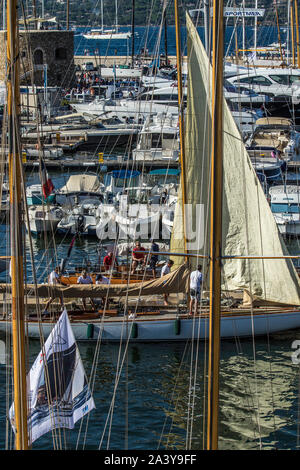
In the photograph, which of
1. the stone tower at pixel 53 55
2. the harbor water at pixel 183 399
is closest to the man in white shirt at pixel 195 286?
the harbor water at pixel 183 399

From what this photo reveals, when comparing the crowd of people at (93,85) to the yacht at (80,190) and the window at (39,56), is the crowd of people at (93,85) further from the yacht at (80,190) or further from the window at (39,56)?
the yacht at (80,190)

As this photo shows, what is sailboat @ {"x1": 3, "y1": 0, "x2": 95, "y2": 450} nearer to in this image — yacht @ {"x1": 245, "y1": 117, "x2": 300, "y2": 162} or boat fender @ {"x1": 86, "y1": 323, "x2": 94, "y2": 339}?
boat fender @ {"x1": 86, "y1": 323, "x2": 94, "y2": 339}

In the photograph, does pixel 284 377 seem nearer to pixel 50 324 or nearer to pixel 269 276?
pixel 269 276

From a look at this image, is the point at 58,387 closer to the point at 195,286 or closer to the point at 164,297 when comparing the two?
the point at 195,286

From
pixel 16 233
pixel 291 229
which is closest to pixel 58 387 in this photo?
pixel 16 233

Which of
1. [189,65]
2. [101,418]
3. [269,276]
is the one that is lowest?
[101,418]

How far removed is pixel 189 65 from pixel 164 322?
7975 millimetres

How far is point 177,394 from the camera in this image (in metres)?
23.9

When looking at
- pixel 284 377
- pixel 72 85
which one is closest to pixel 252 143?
pixel 284 377

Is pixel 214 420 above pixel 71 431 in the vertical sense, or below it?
above

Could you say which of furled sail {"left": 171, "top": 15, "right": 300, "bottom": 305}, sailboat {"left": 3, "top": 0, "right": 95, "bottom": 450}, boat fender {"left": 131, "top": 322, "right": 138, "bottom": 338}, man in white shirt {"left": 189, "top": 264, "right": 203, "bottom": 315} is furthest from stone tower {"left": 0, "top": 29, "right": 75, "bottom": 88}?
sailboat {"left": 3, "top": 0, "right": 95, "bottom": 450}

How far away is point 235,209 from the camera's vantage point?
2672 centimetres

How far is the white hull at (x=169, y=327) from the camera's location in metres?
27.6

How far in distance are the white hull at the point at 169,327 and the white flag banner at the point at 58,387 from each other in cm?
1069
